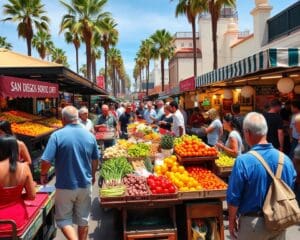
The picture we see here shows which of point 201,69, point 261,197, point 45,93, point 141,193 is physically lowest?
point 141,193

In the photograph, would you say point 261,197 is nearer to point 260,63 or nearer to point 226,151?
point 226,151

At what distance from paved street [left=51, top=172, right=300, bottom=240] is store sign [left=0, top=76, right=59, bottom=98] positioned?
303 cm

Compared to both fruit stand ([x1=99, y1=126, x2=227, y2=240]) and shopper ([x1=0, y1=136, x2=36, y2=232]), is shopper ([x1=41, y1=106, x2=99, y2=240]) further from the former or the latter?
shopper ([x1=0, y1=136, x2=36, y2=232])

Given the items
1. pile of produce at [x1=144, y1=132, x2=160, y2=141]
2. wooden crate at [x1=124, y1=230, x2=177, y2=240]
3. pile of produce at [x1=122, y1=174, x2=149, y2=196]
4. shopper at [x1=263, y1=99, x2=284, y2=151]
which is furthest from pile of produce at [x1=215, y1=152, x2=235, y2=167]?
pile of produce at [x1=144, y1=132, x2=160, y2=141]

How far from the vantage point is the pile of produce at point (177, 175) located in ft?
19.0

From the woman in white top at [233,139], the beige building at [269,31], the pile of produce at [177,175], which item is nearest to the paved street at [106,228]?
the pile of produce at [177,175]

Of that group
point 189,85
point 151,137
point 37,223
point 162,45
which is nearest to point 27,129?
point 151,137

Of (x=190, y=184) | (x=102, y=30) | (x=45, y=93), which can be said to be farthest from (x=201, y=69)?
(x=190, y=184)

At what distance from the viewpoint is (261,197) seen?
3350mm

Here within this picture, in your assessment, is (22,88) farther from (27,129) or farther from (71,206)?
(71,206)

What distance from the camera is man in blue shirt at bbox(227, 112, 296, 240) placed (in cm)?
334

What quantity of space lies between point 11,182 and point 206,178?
317cm

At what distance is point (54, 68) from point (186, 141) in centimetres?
445

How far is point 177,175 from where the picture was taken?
20.2ft
